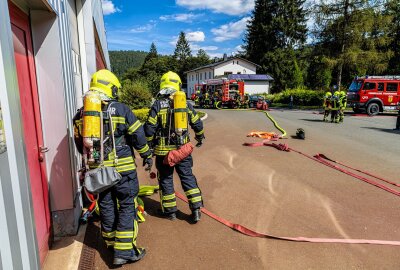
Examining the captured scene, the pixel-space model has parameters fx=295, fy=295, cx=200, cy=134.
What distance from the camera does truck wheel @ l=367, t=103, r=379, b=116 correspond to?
18.9 meters

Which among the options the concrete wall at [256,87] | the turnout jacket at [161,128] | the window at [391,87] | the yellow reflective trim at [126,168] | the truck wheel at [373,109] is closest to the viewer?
the yellow reflective trim at [126,168]

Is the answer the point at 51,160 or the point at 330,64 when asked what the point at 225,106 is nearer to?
the point at 330,64

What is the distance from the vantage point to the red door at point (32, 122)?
2.87 meters

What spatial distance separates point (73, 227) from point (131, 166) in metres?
1.18

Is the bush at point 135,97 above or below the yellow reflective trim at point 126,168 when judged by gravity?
above

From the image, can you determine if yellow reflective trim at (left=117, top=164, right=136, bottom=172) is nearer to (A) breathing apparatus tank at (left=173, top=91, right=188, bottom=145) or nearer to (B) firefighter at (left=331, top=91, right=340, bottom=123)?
(A) breathing apparatus tank at (left=173, top=91, right=188, bottom=145)

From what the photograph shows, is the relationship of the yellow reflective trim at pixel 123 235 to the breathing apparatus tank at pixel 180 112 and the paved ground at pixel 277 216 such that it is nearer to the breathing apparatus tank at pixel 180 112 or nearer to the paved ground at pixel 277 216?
the paved ground at pixel 277 216

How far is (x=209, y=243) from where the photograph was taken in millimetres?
3598

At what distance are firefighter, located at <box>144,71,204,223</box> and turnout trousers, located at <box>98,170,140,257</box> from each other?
0.91m

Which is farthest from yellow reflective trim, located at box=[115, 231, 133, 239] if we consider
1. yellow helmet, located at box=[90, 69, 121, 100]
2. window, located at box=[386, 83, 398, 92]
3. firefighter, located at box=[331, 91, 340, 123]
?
window, located at box=[386, 83, 398, 92]

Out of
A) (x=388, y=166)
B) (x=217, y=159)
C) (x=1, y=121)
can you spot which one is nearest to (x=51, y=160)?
(x=1, y=121)

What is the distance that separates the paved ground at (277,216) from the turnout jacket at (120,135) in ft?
3.53

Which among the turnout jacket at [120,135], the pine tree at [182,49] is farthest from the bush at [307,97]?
the pine tree at [182,49]

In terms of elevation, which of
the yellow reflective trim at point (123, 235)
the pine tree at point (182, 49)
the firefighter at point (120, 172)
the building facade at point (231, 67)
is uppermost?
the pine tree at point (182, 49)
